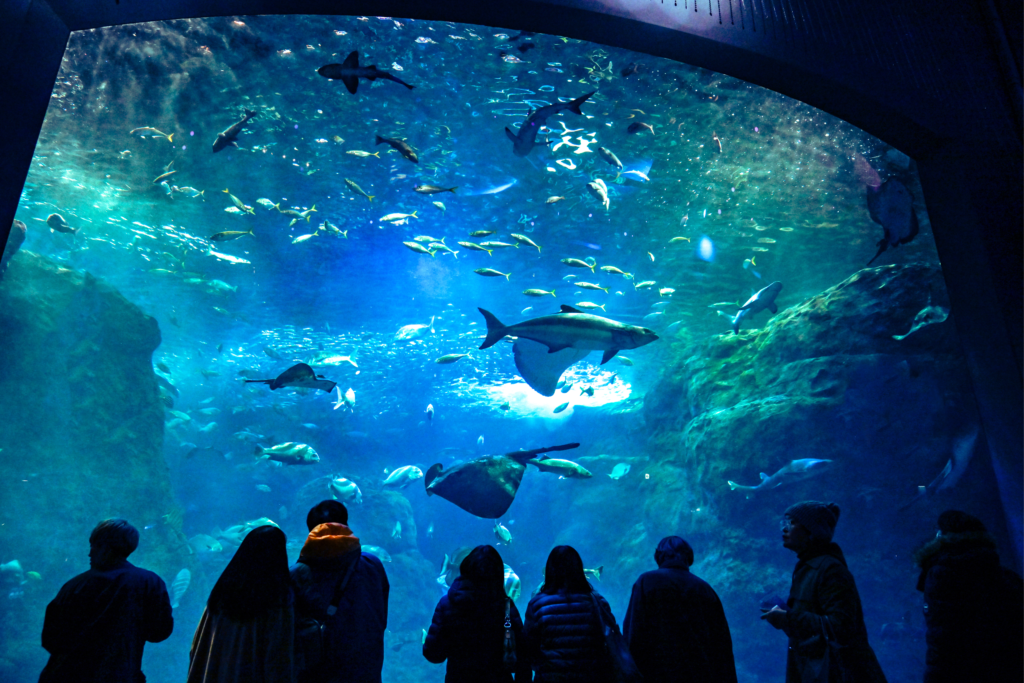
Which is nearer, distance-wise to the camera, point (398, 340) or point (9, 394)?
point (9, 394)

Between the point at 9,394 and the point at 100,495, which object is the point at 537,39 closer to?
the point at 9,394

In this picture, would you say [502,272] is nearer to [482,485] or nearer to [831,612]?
[482,485]

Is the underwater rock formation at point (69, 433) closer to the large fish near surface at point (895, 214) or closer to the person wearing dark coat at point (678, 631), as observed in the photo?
the person wearing dark coat at point (678, 631)

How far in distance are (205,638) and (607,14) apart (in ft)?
14.8

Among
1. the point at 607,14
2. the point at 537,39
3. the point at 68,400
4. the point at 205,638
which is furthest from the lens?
the point at 68,400

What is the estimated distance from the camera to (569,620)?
2551 millimetres

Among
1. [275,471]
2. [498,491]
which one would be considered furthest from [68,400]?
[498,491]

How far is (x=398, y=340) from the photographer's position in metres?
22.3

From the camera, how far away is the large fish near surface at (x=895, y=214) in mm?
6863

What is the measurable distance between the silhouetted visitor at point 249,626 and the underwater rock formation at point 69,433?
42.2 feet

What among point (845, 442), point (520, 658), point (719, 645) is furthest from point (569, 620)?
point (845, 442)

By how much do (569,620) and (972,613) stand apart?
221 cm

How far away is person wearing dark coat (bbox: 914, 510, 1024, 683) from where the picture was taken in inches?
98.6

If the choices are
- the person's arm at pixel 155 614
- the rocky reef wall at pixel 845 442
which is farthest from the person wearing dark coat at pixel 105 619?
the rocky reef wall at pixel 845 442
